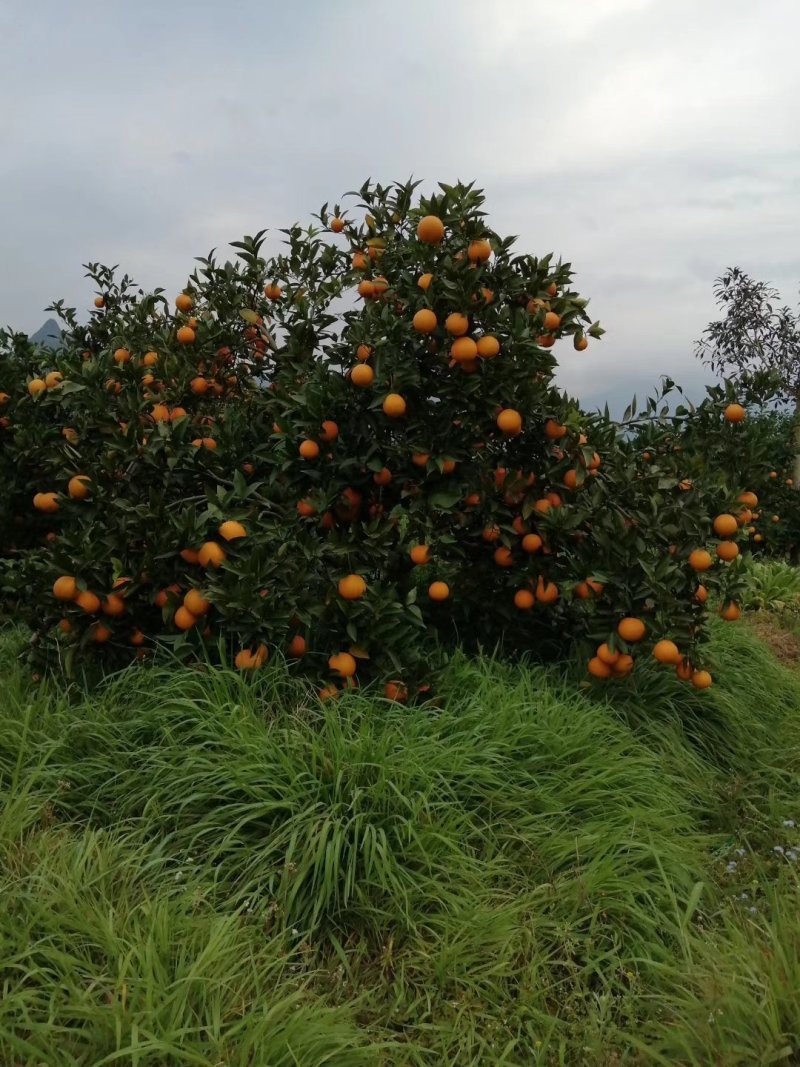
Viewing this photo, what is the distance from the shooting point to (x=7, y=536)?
5215 mm

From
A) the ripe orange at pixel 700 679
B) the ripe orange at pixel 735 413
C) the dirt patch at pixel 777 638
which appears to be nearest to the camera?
the ripe orange at pixel 700 679

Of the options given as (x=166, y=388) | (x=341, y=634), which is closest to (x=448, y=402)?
(x=341, y=634)

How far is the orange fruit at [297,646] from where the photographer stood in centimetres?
319

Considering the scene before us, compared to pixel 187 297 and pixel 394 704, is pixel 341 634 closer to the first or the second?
pixel 394 704

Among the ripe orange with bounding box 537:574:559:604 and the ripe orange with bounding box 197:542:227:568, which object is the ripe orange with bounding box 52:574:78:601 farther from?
the ripe orange with bounding box 537:574:559:604

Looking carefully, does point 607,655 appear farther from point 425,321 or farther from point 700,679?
point 425,321

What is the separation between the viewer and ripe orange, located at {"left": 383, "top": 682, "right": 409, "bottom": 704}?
125 inches

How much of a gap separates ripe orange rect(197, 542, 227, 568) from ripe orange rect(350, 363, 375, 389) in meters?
0.87

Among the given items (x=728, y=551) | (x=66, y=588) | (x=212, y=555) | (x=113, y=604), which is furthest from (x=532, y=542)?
(x=66, y=588)

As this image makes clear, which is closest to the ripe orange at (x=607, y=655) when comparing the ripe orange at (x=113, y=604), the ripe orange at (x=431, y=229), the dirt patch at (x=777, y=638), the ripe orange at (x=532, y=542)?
the ripe orange at (x=532, y=542)

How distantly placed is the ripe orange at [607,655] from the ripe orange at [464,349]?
128cm

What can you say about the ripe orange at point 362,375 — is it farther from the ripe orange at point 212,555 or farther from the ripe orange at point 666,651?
the ripe orange at point 666,651

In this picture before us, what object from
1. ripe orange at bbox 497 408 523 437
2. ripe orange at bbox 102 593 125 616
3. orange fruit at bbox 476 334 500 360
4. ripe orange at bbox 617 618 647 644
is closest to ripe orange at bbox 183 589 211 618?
ripe orange at bbox 102 593 125 616

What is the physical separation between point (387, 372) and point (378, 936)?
6.89ft
